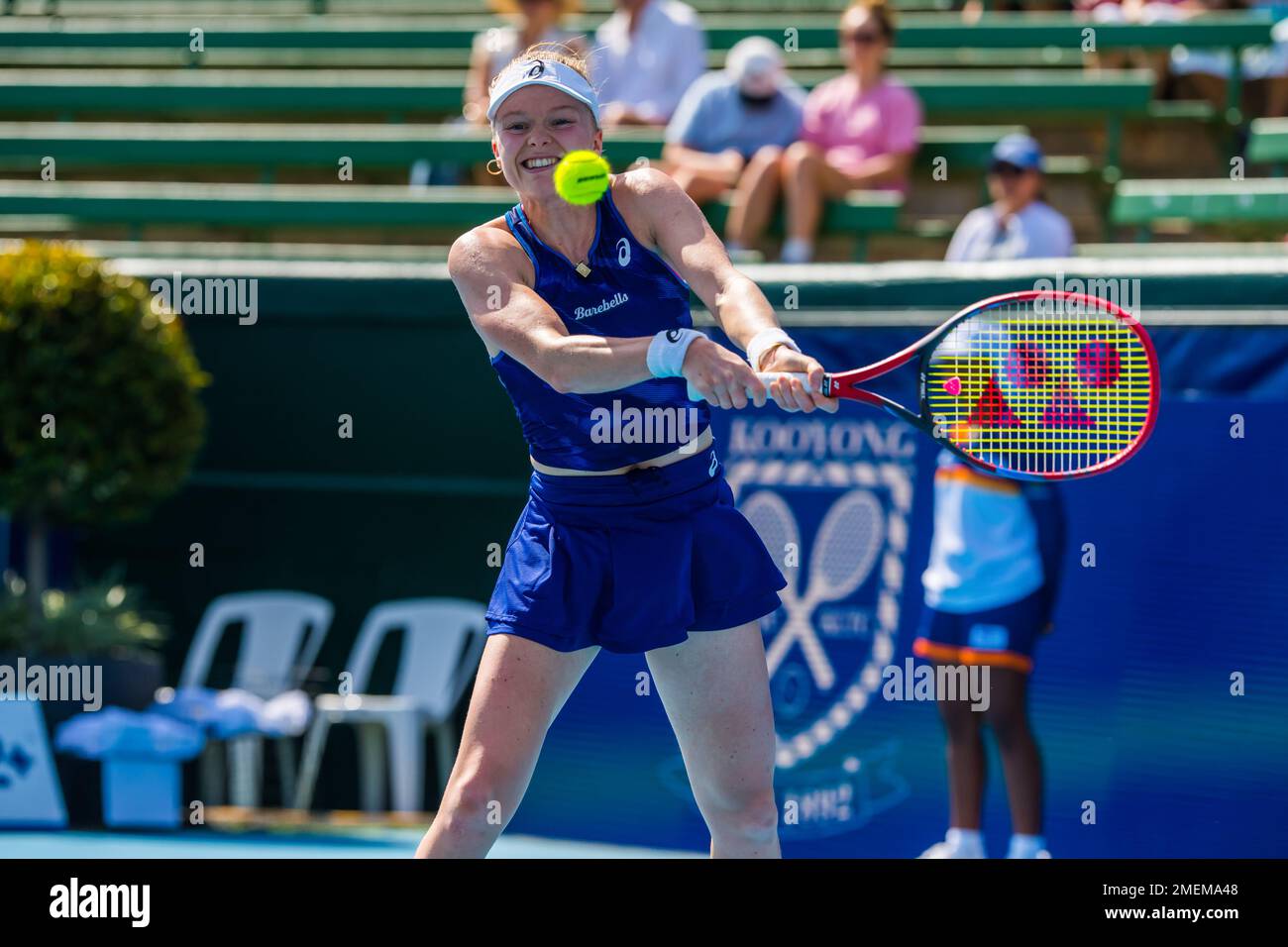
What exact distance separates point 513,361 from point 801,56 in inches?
229

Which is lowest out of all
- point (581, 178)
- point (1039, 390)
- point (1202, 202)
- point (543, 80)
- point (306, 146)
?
point (1039, 390)

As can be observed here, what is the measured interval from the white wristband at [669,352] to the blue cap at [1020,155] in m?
4.09

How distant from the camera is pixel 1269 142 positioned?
7.65 metres

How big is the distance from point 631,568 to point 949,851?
2366 mm

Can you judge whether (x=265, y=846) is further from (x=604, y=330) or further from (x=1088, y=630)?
(x=604, y=330)

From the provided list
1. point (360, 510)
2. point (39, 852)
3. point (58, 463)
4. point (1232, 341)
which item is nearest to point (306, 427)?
point (360, 510)

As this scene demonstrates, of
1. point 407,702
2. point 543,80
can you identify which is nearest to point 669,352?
point 543,80

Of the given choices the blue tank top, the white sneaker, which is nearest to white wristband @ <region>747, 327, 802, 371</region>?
the blue tank top

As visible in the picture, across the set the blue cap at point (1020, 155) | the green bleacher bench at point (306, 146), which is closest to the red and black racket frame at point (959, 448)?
the blue cap at point (1020, 155)

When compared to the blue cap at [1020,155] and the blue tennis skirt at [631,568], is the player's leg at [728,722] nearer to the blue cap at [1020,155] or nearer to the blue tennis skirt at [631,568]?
the blue tennis skirt at [631,568]

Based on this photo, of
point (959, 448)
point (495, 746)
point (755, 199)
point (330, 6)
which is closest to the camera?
point (495, 746)

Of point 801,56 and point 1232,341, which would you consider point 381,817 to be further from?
point 801,56

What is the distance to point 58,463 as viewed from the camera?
6555mm

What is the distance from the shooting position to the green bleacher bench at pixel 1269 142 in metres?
7.57
